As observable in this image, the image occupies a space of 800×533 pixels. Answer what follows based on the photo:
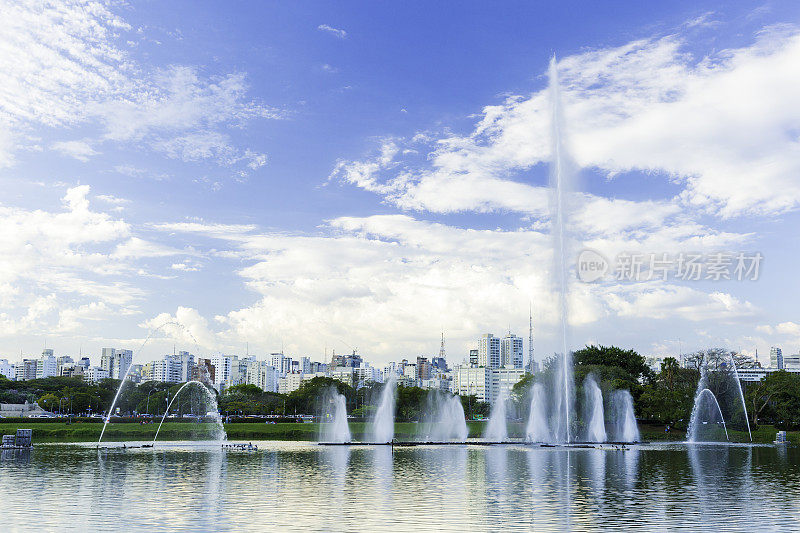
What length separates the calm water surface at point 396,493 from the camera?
24031mm

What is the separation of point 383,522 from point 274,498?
7839 millimetres

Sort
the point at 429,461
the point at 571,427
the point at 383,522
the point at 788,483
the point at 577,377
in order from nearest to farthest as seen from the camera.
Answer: the point at 383,522 → the point at 788,483 → the point at 429,461 → the point at 571,427 → the point at 577,377

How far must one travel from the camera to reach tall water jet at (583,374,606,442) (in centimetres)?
8262

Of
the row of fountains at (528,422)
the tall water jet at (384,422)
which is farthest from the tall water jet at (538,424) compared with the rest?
the tall water jet at (384,422)

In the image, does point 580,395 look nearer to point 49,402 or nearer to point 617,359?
point 617,359

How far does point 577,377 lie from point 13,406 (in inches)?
4549

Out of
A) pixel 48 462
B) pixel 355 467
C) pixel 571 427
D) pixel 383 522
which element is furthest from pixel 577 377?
pixel 383 522

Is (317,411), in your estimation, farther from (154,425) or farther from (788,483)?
(788,483)

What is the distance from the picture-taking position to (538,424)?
80750 mm

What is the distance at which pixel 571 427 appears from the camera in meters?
82.2

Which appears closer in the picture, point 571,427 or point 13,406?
point 571,427

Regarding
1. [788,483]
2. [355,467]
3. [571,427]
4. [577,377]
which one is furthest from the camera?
[577,377]

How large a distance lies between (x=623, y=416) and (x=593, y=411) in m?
11.2

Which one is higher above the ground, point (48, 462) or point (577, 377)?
point (577, 377)
